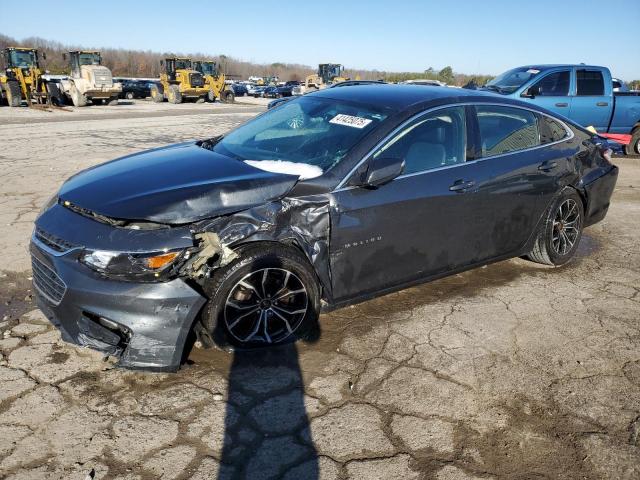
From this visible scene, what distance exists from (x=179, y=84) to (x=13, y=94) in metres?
9.70

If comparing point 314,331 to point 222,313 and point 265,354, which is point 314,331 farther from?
point 222,313

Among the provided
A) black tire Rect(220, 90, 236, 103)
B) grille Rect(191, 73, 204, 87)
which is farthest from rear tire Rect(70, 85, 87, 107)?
black tire Rect(220, 90, 236, 103)

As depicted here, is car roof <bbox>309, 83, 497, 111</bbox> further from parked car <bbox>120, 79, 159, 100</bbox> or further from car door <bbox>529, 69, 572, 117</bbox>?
parked car <bbox>120, 79, 159, 100</bbox>

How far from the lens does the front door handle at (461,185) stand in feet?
12.0

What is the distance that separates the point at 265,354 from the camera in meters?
3.22

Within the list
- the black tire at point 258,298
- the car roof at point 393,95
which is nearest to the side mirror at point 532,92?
the car roof at point 393,95

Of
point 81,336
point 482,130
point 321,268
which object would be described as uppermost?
point 482,130

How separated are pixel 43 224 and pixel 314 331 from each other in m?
1.87

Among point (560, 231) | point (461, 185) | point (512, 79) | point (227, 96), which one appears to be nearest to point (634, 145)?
point (512, 79)

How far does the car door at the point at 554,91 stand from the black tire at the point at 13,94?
2260cm

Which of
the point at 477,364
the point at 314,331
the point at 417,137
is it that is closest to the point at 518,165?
the point at 417,137

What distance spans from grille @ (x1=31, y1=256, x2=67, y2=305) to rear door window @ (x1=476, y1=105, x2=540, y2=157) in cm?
307

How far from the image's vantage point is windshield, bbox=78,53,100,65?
25.8 metres

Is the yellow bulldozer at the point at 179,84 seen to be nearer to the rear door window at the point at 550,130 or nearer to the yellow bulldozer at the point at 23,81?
the yellow bulldozer at the point at 23,81
